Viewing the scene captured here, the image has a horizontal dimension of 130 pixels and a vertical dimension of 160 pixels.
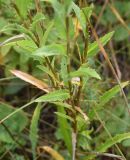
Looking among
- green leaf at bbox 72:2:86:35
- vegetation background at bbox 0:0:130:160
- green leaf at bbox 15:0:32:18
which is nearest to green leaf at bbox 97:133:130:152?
vegetation background at bbox 0:0:130:160

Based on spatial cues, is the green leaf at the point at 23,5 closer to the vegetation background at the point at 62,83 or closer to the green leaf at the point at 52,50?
the vegetation background at the point at 62,83

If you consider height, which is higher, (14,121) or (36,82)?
(36,82)

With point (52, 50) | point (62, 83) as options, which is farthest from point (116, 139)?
point (52, 50)

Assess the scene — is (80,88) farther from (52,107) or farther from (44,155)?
(52,107)

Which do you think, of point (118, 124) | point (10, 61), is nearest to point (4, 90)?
point (10, 61)

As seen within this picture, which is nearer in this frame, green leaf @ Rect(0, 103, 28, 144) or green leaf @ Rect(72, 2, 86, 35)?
green leaf @ Rect(72, 2, 86, 35)

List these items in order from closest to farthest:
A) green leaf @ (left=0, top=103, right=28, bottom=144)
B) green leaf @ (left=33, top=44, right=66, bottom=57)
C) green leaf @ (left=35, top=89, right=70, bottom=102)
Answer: green leaf @ (left=33, top=44, right=66, bottom=57) < green leaf @ (left=35, top=89, right=70, bottom=102) < green leaf @ (left=0, top=103, right=28, bottom=144)

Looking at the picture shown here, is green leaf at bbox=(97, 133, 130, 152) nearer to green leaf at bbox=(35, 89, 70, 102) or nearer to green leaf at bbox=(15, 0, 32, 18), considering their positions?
green leaf at bbox=(35, 89, 70, 102)

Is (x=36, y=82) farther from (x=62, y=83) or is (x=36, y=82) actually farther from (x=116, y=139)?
(x=116, y=139)
